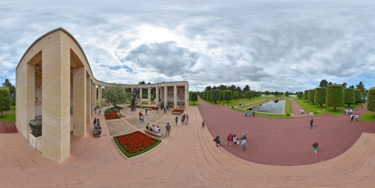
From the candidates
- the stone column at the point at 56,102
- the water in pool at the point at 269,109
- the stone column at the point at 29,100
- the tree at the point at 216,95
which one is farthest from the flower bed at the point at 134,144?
the tree at the point at 216,95

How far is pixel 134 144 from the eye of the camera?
11.6 metres

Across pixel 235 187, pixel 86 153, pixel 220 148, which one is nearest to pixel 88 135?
pixel 86 153

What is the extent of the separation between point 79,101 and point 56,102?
222 inches

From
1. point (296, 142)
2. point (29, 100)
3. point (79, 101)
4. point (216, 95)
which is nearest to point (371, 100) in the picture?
point (296, 142)

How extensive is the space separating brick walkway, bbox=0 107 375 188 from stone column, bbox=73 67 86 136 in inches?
123

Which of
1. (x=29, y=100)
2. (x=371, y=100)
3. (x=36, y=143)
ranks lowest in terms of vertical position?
(x=36, y=143)

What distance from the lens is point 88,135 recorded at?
14.0 meters

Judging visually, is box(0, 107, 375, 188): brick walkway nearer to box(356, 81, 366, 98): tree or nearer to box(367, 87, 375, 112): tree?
box(367, 87, 375, 112): tree

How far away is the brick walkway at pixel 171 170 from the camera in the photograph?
708 centimetres

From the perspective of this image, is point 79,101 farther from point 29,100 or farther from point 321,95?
point 321,95

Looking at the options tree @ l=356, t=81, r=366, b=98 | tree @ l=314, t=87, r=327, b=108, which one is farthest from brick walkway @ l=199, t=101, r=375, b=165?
tree @ l=356, t=81, r=366, b=98

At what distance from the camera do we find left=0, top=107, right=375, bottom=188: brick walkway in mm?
7082

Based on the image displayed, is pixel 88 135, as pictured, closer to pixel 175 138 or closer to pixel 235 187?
pixel 175 138

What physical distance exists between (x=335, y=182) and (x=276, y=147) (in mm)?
4438
